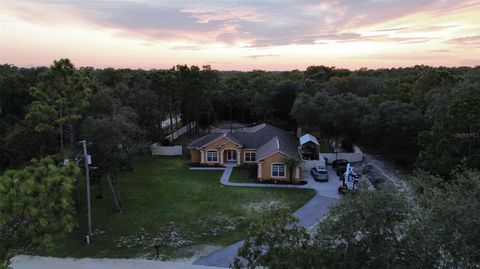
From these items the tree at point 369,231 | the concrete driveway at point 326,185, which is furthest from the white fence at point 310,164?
the tree at point 369,231

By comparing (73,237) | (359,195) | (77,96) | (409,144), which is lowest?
(73,237)

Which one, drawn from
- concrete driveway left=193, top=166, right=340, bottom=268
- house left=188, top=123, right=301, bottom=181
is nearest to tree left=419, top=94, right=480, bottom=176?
concrete driveway left=193, top=166, right=340, bottom=268

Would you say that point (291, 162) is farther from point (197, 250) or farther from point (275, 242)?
point (275, 242)

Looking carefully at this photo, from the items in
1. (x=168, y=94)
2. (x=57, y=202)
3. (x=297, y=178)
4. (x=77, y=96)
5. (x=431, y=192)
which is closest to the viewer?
(x=57, y=202)

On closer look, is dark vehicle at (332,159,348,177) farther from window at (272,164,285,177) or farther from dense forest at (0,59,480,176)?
window at (272,164,285,177)

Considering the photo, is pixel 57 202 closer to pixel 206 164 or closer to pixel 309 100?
pixel 206 164

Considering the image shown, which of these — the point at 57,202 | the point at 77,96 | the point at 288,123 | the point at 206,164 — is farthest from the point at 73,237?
the point at 288,123

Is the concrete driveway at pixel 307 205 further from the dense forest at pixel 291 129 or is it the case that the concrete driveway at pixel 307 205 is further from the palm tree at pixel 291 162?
the dense forest at pixel 291 129
